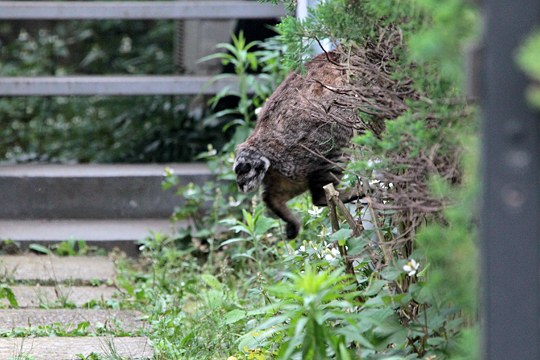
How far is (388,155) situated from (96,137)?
6.53 meters

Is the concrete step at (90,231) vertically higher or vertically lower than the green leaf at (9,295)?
lower

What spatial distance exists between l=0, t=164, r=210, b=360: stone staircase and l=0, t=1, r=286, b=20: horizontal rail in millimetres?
1202

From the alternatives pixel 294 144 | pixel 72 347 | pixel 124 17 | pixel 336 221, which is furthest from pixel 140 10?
pixel 336 221

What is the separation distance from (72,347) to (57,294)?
3.06ft

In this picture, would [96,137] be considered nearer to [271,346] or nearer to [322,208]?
[322,208]

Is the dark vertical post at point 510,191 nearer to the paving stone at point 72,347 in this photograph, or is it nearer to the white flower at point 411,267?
the white flower at point 411,267

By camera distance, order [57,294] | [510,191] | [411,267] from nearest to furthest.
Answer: [510,191], [411,267], [57,294]

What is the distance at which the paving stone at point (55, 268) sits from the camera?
533cm

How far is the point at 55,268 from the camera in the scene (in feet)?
18.3

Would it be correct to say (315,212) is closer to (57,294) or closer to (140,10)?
(57,294)

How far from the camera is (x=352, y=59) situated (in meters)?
3.31

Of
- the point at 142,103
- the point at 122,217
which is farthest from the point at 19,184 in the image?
the point at 142,103

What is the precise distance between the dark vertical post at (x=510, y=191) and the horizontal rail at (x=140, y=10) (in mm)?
5421

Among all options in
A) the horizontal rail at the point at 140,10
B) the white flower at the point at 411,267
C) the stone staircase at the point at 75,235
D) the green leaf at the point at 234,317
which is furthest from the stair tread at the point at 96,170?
the white flower at the point at 411,267
